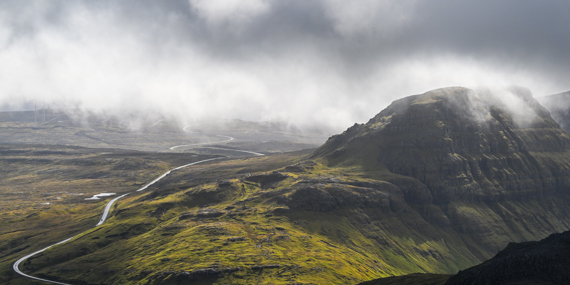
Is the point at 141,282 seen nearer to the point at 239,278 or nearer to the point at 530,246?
the point at 239,278

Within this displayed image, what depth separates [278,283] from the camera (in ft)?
627

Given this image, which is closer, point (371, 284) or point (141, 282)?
point (371, 284)

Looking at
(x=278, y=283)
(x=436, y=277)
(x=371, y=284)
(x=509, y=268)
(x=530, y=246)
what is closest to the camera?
(x=509, y=268)

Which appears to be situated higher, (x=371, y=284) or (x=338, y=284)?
(x=371, y=284)

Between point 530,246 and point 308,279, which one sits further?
point 308,279

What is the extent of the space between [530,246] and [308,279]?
118 m

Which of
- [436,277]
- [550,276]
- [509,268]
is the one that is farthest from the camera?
[436,277]

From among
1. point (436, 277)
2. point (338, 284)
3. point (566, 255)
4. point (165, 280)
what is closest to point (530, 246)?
point (566, 255)

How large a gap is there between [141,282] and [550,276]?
576ft

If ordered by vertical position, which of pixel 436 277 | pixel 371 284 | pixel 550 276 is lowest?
pixel 371 284

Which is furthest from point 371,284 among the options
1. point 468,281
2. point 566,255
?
point 566,255

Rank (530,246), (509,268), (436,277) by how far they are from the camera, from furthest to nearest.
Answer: (436,277) < (530,246) < (509,268)

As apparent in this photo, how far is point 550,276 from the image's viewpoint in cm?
8162

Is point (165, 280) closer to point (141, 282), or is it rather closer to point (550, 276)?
point (141, 282)
